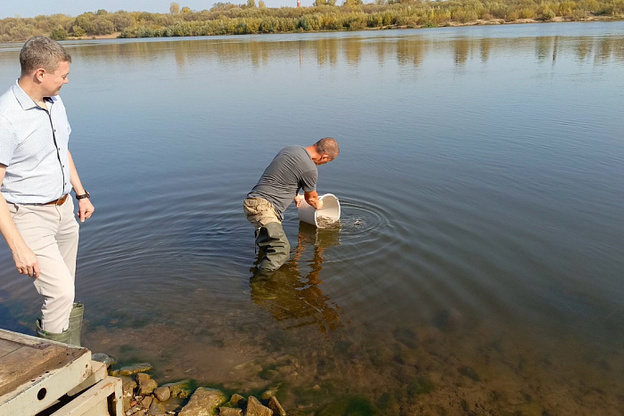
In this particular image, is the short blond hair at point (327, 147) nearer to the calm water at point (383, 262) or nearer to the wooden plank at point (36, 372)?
the calm water at point (383, 262)

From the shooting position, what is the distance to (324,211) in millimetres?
8109

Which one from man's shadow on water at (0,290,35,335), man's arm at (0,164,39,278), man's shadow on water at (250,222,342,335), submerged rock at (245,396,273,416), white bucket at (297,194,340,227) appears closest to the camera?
man's arm at (0,164,39,278)

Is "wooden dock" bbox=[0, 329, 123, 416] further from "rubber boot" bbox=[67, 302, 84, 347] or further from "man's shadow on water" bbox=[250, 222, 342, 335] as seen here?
"man's shadow on water" bbox=[250, 222, 342, 335]

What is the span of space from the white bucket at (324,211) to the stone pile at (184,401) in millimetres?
3681

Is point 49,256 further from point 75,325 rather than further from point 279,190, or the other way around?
point 279,190

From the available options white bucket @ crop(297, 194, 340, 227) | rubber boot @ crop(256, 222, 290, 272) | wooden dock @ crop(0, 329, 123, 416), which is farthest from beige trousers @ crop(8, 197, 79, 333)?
white bucket @ crop(297, 194, 340, 227)

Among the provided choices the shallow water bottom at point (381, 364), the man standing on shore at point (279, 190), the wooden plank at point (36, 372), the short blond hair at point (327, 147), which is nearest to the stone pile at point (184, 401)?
the shallow water bottom at point (381, 364)

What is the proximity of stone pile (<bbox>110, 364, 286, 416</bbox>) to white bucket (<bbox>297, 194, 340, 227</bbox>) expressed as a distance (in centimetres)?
368

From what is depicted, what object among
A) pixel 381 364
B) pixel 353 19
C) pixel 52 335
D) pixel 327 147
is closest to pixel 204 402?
pixel 52 335


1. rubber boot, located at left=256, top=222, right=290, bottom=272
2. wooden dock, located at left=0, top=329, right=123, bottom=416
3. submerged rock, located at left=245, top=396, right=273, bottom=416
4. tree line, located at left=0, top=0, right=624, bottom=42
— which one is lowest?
submerged rock, located at left=245, top=396, right=273, bottom=416

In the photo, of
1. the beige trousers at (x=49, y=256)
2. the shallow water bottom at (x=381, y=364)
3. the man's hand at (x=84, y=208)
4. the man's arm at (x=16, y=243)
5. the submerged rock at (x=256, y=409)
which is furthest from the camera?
the man's hand at (x=84, y=208)

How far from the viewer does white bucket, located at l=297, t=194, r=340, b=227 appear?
773 centimetres

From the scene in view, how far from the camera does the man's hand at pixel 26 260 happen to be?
3561mm

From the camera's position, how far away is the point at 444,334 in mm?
5121
